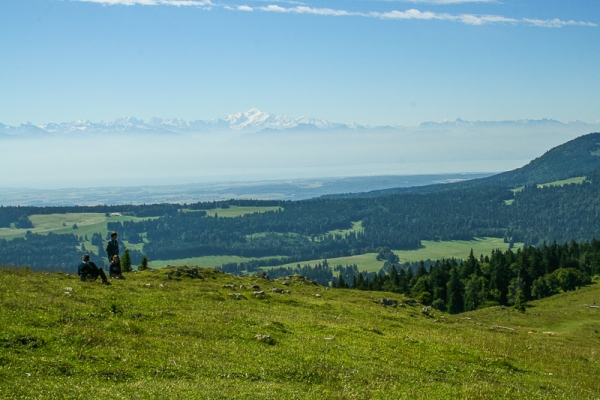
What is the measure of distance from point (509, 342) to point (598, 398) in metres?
13.4

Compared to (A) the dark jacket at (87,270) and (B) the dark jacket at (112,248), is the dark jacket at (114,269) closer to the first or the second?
(B) the dark jacket at (112,248)

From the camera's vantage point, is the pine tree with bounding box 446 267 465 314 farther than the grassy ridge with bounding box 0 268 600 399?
Yes

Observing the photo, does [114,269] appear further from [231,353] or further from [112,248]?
[231,353]

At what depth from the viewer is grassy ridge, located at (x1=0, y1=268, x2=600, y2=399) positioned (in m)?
18.6

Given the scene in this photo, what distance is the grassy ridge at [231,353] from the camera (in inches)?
733

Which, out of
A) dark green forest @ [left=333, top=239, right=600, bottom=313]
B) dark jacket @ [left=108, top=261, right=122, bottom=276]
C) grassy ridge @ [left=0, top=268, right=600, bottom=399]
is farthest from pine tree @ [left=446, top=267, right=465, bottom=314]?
dark jacket @ [left=108, top=261, right=122, bottom=276]

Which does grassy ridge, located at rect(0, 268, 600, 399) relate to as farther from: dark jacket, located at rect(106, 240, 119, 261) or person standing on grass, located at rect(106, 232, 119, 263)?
dark jacket, located at rect(106, 240, 119, 261)

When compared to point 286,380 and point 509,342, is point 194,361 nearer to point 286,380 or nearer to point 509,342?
point 286,380

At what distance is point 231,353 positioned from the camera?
2361 centimetres

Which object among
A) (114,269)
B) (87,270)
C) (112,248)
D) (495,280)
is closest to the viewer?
(87,270)

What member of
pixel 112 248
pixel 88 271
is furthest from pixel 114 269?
pixel 88 271

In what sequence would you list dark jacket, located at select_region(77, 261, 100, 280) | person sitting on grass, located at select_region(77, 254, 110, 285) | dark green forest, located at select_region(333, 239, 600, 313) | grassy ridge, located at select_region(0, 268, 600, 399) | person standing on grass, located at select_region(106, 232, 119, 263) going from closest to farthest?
1. grassy ridge, located at select_region(0, 268, 600, 399)
2. person sitting on grass, located at select_region(77, 254, 110, 285)
3. dark jacket, located at select_region(77, 261, 100, 280)
4. person standing on grass, located at select_region(106, 232, 119, 263)
5. dark green forest, located at select_region(333, 239, 600, 313)

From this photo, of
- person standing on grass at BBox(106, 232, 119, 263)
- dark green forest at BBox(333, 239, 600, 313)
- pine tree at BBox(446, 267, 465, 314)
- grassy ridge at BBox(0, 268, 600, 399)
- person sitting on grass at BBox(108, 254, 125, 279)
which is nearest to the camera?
grassy ridge at BBox(0, 268, 600, 399)

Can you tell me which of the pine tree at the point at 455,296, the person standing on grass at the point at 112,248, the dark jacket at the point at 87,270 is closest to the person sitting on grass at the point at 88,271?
the dark jacket at the point at 87,270
